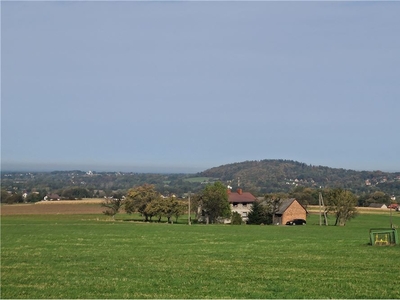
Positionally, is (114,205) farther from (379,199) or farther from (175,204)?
(379,199)

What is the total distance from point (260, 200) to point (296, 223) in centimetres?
758

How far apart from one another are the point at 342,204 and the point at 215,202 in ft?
66.2

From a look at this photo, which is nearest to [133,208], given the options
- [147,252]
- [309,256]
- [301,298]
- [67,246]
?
[67,246]

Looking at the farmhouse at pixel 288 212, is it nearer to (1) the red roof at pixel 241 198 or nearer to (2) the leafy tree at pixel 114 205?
(1) the red roof at pixel 241 198

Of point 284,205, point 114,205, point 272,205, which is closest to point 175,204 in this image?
point 114,205

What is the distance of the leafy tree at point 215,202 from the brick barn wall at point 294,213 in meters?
9.45

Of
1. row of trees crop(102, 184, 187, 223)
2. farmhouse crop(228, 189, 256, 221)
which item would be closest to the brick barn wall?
farmhouse crop(228, 189, 256, 221)

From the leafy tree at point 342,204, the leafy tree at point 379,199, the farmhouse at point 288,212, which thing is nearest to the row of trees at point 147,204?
the farmhouse at point 288,212

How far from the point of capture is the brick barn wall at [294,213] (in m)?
90.2

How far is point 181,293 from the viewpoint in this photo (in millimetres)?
17469

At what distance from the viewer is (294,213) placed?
300 feet

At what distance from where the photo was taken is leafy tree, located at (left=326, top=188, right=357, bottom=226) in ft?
275

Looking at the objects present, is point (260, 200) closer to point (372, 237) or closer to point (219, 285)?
point (372, 237)

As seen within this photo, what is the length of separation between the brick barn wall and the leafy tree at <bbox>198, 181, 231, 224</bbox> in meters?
9.45
